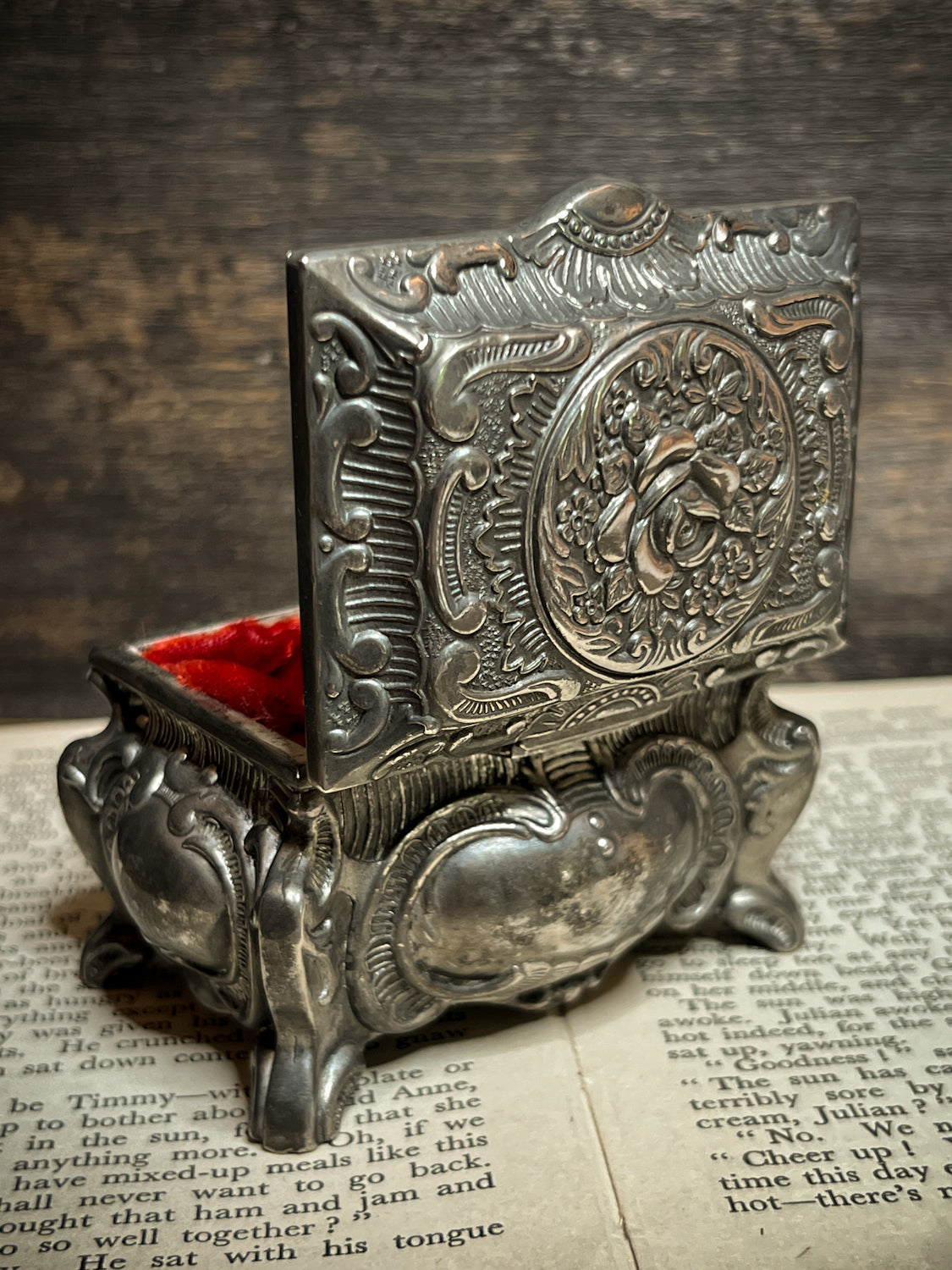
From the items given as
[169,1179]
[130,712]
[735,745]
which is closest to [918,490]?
[735,745]

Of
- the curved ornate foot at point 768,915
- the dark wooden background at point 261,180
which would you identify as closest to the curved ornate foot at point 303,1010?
the curved ornate foot at point 768,915

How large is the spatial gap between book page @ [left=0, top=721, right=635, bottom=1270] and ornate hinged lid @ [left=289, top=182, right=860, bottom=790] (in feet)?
1.16

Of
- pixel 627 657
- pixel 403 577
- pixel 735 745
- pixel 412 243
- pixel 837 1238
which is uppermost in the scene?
pixel 412 243

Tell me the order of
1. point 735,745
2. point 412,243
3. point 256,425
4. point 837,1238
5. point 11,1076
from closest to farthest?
point 412,243 → point 837,1238 → point 11,1076 → point 735,745 → point 256,425

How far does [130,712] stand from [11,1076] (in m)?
0.38

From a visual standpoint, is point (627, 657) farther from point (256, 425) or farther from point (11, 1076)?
point (256, 425)

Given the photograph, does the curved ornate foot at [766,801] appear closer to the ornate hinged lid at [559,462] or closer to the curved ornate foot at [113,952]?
the ornate hinged lid at [559,462]

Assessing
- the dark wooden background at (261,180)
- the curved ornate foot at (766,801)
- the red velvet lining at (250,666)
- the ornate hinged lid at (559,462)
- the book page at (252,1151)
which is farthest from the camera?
the dark wooden background at (261,180)

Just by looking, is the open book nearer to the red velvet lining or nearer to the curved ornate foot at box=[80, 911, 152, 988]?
the curved ornate foot at box=[80, 911, 152, 988]

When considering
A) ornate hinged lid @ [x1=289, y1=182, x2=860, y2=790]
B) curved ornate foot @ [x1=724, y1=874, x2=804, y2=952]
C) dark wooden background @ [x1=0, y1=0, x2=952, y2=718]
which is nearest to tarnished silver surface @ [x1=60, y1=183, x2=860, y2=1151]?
ornate hinged lid @ [x1=289, y1=182, x2=860, y2=790]

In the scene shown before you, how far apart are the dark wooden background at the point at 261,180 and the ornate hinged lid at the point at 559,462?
2.85 ft

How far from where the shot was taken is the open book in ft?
3.73

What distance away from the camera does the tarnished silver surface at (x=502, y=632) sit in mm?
1041

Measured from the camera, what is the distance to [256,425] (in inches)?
84.0
